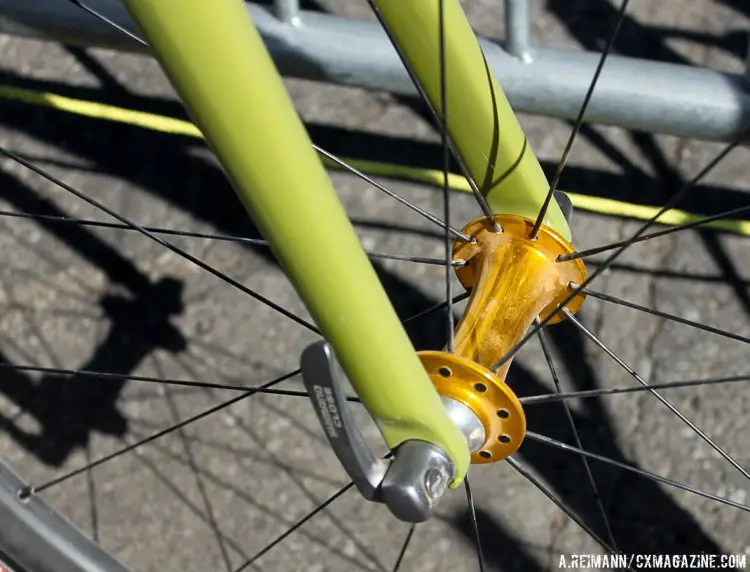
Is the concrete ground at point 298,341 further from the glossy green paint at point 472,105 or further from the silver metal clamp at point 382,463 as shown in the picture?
the silver metal clamp at point 382,463

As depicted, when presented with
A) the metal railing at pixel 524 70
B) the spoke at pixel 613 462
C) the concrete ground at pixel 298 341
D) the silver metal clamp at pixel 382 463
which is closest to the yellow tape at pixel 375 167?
the concrete ground at pixel 298 341

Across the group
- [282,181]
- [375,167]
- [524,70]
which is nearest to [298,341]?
[375,167]

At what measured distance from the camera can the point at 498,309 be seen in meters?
1.06

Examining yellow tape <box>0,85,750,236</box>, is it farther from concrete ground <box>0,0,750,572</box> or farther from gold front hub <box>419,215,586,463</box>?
gold front hub <box>419,215,586,463</box>

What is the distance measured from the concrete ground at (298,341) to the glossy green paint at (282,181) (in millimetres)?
779

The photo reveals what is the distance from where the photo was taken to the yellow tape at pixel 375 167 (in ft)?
5.77

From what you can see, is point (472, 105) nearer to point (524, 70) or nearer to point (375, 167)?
point (524, 70)

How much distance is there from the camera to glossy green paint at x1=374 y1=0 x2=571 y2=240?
3.22ft

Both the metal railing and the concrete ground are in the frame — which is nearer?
the metal railing

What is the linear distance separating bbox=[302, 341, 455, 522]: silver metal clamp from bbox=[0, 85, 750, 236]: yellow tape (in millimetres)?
871

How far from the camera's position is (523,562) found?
61.6 inches

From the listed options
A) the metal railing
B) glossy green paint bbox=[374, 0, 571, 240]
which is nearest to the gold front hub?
glossy green paint bbox=[374, 0, 571, 240]

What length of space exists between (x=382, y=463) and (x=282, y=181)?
29 cm

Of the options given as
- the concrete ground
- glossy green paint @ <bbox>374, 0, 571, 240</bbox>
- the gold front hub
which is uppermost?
glossy green paint @ <bbox>374, 0, 571, 240</bbox>
